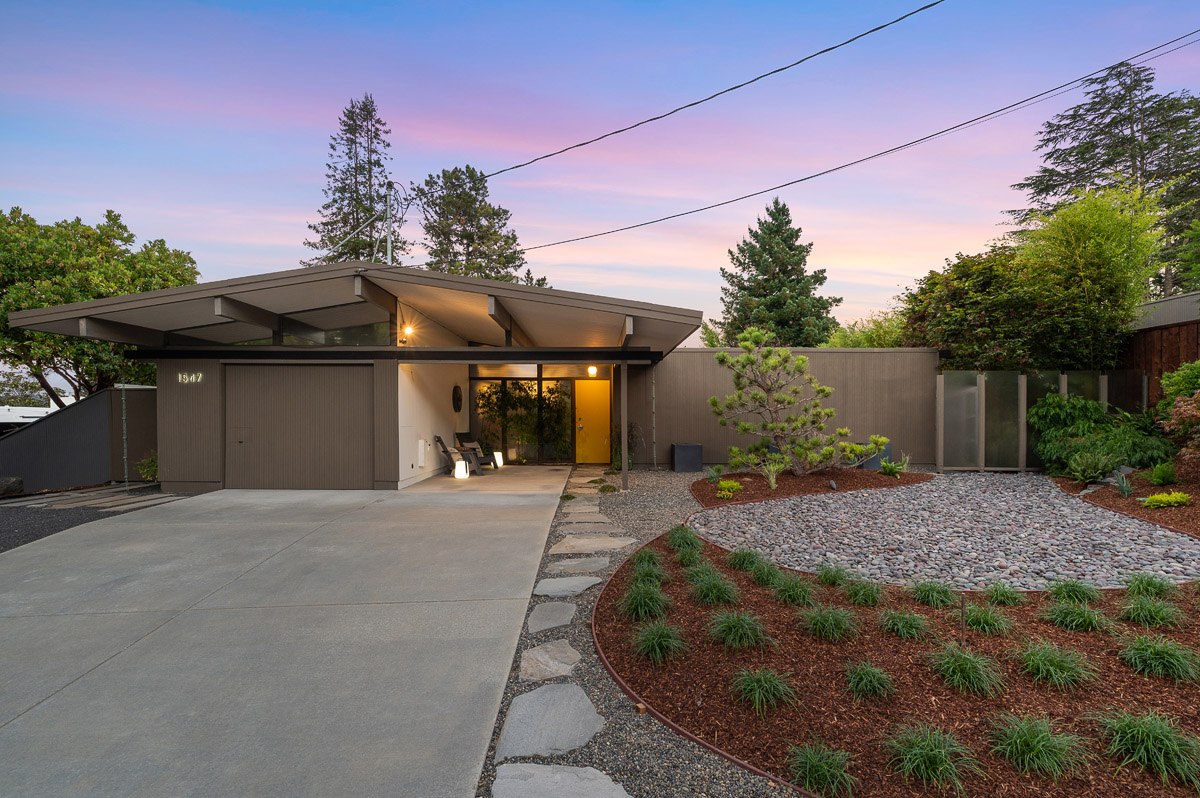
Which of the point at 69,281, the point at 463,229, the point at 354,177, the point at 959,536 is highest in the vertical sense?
the point at 354,177

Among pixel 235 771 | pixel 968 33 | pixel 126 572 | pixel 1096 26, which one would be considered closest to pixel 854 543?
pixel 235 771

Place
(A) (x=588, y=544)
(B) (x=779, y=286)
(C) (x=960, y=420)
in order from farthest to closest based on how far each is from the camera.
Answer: (B) (x=779, y=286)
(C) (x=960, y=420)
(A) (x=588, y=544)

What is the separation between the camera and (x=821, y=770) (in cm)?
176

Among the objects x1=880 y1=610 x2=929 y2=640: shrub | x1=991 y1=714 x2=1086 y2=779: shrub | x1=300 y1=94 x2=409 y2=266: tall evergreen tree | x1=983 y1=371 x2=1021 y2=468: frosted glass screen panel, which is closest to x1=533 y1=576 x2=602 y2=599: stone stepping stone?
x1=880 y1=610 x2=929 y2=640: shrub

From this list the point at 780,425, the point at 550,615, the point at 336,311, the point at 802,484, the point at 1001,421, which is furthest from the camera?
the point at 1001,421

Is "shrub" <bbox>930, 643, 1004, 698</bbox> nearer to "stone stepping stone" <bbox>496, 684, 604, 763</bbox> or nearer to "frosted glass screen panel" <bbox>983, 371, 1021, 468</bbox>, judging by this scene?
"stone stepping stone" <bbox>496, 684, 604, 763</bbox>

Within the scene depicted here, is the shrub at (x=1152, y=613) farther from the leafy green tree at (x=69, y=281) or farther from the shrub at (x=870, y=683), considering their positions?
the leafy green tree at (x=69, y=281)

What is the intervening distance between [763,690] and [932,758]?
600 mm

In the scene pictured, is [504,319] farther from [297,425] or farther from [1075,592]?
[1075,592]

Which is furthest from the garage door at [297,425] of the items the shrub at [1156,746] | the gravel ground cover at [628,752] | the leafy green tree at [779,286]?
the leafy green tree at [779,286]

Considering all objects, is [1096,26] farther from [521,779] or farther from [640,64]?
[521,779]

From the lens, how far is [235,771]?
192 cm

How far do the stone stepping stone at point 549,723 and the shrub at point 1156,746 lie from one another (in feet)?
6.04

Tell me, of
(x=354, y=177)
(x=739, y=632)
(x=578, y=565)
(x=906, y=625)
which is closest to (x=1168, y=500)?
(x=906, y=625)
